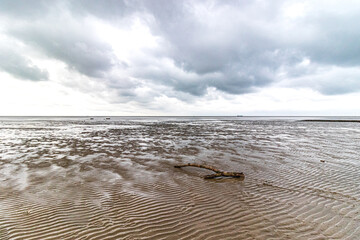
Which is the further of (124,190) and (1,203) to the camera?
(124,190)

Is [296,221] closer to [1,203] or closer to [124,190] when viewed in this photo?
[124,190]

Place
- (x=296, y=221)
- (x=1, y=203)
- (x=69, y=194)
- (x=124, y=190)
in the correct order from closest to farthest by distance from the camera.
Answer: (x=296, y=221) < (x=1, y=203) < (x=69, y=194) < (x=124, y=190)

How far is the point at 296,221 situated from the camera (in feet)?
14.9

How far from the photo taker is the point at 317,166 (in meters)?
9.76

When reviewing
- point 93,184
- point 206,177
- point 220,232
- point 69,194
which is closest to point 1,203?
point 69,194

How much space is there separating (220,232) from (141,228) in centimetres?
196

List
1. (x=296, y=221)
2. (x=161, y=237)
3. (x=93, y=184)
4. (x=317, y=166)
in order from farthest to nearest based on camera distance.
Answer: (x=317, y=166) → (x=93, y=184) → (x=296, y=221) → (x=161, y=237)

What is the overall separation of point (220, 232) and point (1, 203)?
681cm

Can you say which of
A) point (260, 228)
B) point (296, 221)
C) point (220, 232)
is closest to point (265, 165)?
point (296, 221)

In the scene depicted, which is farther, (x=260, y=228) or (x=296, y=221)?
(x=296, y=221)

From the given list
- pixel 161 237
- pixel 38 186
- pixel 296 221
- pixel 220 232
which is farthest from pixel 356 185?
pixel 38 186

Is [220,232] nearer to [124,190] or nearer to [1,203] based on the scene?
[124,190]

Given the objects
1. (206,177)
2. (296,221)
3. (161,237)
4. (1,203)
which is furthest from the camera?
(206,177)

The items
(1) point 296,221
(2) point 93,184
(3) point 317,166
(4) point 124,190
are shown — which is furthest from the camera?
(3) point 317,166
